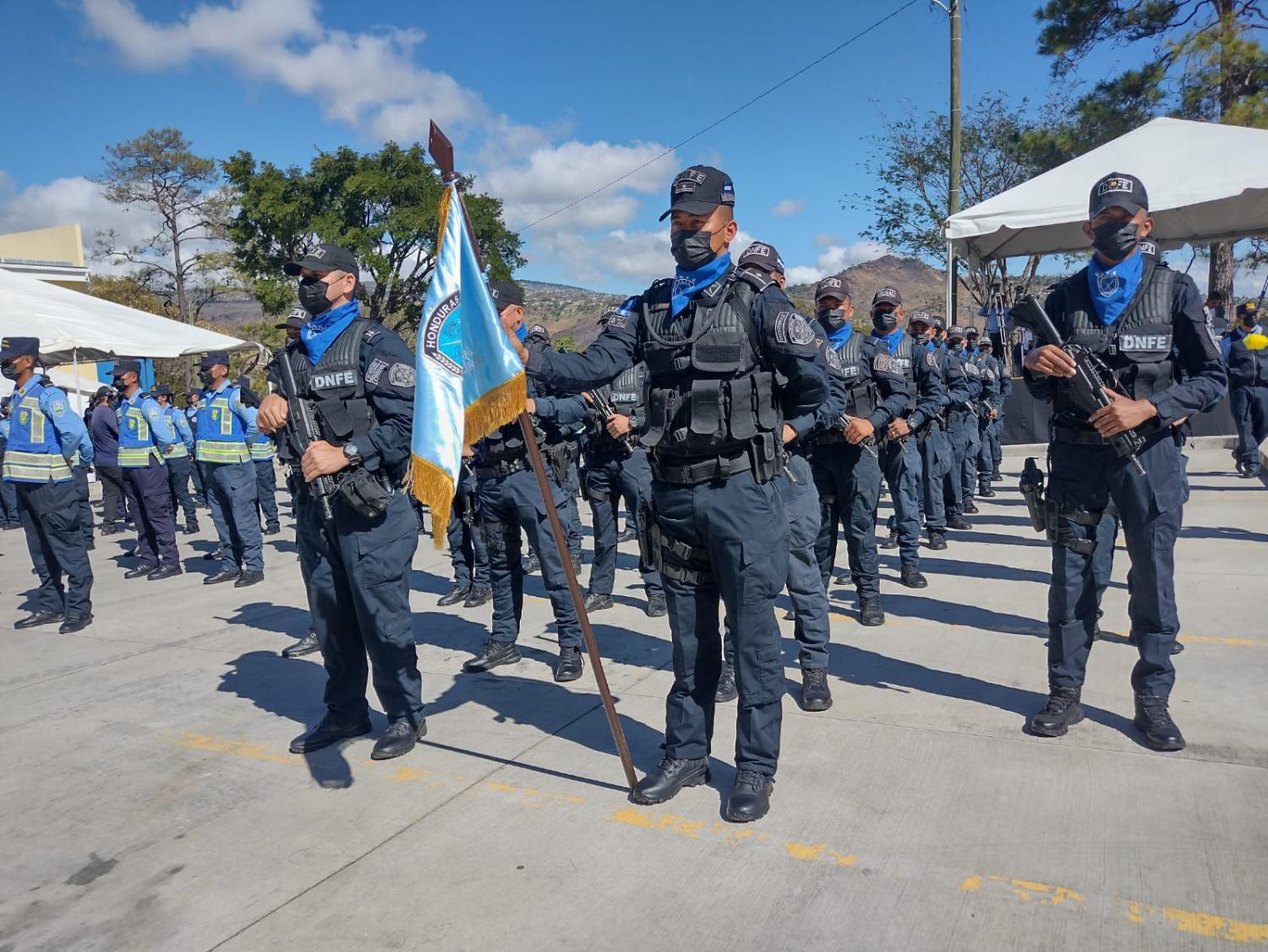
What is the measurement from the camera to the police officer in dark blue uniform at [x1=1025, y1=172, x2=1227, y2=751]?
3.94 meters

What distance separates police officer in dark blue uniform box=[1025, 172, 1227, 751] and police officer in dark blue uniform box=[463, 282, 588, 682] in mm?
2642

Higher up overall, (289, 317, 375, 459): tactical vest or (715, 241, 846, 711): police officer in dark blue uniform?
(289, 317, 375, 459): tactical vest

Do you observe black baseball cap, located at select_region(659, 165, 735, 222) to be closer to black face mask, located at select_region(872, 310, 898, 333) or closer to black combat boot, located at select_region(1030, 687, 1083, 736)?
black combat boot, located at select_region(1030, 687, 1083, 736)

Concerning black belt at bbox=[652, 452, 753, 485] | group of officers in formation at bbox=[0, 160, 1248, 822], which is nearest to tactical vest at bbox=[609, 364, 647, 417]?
group of officers in formation at bbox=[0, 160, 1248, 822]

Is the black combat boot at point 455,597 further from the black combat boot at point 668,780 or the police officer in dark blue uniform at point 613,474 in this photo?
the black combat boot at point 668,780

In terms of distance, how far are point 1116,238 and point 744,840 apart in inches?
118

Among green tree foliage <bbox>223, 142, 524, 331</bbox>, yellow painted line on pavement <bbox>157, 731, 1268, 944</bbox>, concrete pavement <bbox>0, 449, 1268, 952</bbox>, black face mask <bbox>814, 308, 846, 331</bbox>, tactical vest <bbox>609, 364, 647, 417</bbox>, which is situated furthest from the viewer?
green tree foliage <bbox>223, 142, 524, 331</bbox>

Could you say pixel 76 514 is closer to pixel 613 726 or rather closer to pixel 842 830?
pixel 613 726

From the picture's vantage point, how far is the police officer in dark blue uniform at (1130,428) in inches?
155

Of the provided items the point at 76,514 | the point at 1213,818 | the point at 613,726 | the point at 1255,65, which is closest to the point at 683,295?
the point at 613,726

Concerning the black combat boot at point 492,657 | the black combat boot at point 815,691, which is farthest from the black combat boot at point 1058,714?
the black combat boot at point 492,657

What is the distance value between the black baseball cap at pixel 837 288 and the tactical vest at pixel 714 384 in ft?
→ 8.31

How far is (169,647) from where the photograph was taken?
6.55 meters

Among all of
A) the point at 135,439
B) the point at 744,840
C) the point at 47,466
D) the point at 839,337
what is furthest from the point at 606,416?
the point at 135,439
